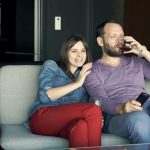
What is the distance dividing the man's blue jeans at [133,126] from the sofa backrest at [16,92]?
674 mm

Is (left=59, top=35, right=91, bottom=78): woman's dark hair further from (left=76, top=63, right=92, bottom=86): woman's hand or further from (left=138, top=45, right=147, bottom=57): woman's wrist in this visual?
(left=138, top=45, right=147, bottom=57): woman's wrist

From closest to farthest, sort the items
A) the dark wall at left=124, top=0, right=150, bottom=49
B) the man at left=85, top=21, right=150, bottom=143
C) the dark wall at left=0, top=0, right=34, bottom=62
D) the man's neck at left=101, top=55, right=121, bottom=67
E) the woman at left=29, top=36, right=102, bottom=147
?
the woman at left=29, top=36, right=102, bottom=147 < the man at left=85, top=21, right=150, bottom=143 < the man's neck at left=101, top=55, right=121, bottom=67 < the dark wall at left=124, top=0, right=150, bottom=49 < the dark wall at left=0, top=0, right=34, bottom=62

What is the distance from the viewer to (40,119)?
290cm

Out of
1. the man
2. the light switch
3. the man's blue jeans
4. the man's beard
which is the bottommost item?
the man's blue jeans

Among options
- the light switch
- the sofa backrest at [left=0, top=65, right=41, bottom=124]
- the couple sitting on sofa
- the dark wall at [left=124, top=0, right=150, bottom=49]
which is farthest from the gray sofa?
the dark wall at [left=124, top=0, right=150, bottom=49]

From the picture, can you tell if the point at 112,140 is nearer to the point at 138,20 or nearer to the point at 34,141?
the point at 34,141

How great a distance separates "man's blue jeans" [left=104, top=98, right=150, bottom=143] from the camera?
2832mm

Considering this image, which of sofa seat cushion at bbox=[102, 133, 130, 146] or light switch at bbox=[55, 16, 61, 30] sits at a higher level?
light switch at bbox=[55, 16, 61, 30]

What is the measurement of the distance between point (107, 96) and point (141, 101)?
29cm

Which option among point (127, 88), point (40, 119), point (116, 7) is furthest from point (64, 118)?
point (116, 7)

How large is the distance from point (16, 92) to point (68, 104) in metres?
0.52

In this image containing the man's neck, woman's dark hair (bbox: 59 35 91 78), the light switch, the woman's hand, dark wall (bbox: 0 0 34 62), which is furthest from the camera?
dark wall (bbox: 0 0 34 62)

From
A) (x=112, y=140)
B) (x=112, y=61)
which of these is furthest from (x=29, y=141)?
(x=112, y=61)

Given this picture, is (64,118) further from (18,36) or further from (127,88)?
(18,36)
